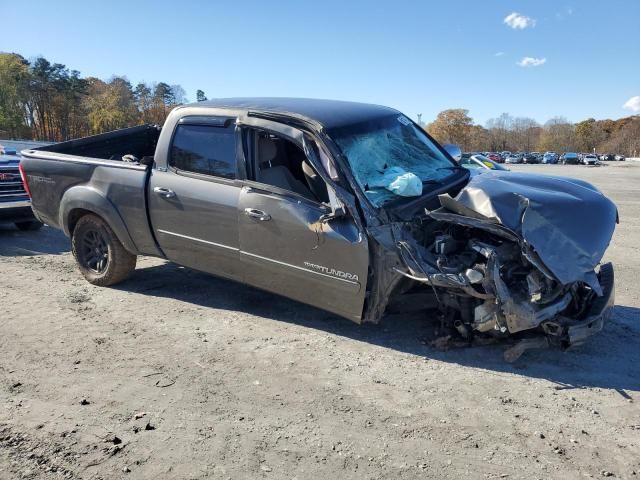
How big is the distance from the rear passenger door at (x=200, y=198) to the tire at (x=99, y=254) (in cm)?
77

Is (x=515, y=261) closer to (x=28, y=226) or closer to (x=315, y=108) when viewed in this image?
(x=315, y=108)

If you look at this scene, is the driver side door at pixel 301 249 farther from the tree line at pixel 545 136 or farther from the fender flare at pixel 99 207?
the tree line at pixel 545 136

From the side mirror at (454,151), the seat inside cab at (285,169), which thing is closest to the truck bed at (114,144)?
the seat inside cab at (285,169)

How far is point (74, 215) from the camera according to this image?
5926mm

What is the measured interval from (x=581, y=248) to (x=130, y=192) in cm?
425

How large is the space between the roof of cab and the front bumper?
2541 mm

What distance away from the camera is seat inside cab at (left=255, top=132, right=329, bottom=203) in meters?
4.46

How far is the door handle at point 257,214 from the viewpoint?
4393 millimetres

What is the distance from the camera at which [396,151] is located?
491 centimetres

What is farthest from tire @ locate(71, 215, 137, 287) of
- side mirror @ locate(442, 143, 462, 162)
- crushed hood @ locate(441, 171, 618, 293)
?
side mirror @ locate(442, 143, 462, 162)

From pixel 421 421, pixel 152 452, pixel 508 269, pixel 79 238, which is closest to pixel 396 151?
pixel 508 269

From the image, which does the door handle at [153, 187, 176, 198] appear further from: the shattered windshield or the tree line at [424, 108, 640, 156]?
the tree line at [424, 108, 640, 156]

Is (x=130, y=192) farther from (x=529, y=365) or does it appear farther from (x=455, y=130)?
(x=455, y=130)

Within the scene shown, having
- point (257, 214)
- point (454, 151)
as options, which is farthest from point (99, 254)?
point (454, 151)
